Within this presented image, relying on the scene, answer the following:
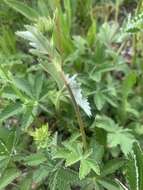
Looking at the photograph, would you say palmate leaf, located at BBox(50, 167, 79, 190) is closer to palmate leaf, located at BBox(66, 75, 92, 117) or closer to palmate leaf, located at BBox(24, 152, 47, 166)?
palmate leaf, located at BBox(24, 152, 47, 166)

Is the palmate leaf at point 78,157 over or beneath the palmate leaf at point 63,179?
over

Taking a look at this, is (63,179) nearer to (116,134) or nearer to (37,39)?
(116,134)

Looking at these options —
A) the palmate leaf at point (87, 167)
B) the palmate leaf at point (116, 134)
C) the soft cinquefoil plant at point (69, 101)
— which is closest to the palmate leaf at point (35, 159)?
the soft cinquefoil plant at point (69, 101)

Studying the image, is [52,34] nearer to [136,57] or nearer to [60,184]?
[60,184]

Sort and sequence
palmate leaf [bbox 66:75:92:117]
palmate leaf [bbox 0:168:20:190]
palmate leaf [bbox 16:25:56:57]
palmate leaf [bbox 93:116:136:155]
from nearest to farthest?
1. palmate leaf [bbox 16:25:56:57]
2. palmate leaf [bbox 66:75:92:117]
3. palmate leaf [bbox 0:168:20:190]
4. palmate leaf [bbox 93:116:136:155]

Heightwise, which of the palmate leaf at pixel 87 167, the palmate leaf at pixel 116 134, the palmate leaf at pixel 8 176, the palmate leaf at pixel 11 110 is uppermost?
the palmate leaf at pixel 116 134

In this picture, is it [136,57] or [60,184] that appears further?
[136,57]

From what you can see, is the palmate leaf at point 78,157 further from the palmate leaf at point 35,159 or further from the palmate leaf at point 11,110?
the palmate leaf at point 11,110

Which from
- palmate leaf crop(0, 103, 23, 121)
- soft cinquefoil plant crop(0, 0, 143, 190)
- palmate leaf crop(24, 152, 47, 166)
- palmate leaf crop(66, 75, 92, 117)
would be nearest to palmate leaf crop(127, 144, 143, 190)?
soft cinquefoil plant crop(0, 0, 143, 190)

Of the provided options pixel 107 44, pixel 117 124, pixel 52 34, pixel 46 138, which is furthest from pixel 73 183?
pixel 107 44

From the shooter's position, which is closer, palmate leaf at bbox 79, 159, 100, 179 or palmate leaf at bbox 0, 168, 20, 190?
palmate leaf at bbox 79, 159, 100, 179

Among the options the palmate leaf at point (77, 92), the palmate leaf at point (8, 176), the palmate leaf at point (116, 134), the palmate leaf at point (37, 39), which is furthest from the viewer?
the palmate leaf at point (116, 134)
